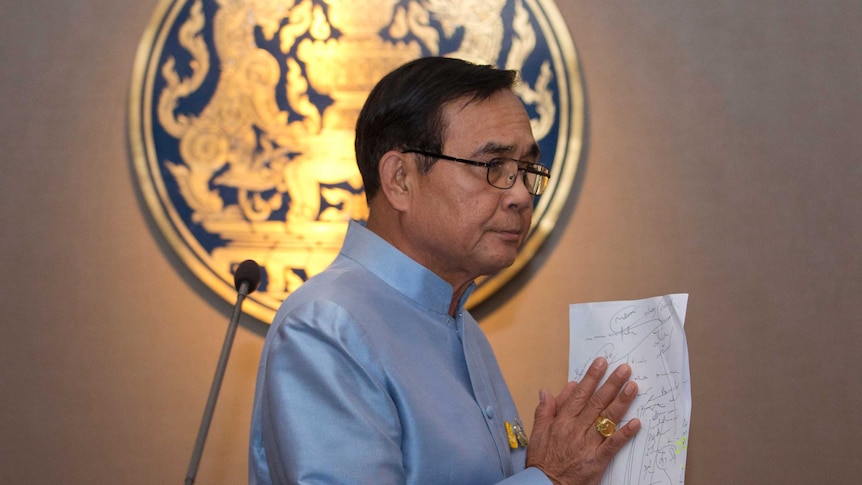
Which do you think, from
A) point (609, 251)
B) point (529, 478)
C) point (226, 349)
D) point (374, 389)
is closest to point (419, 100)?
point (374, 389)

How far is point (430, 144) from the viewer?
134 cm

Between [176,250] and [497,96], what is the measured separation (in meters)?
1.19

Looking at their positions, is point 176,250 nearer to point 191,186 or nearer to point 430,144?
point 191,186

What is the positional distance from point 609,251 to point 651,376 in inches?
37.0

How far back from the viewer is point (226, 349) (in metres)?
1.80

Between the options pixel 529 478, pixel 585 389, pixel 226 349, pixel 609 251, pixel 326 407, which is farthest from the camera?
pixel 609 251

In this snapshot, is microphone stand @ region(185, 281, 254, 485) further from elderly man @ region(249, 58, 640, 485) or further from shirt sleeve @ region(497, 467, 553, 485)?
shirt sleeve @ region(497, 467, 553, 485)

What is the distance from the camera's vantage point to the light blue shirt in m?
1.07

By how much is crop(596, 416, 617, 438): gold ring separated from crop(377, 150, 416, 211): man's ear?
434 mm

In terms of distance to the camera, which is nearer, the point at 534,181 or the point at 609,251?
the point at 534,181

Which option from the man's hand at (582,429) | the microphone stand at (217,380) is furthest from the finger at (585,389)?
the microphone stand at (217,380)

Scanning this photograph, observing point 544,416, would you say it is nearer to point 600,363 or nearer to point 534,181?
point 600,363

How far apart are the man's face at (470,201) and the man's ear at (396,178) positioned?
2cm

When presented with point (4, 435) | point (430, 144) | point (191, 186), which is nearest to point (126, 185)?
point (191, 186)
